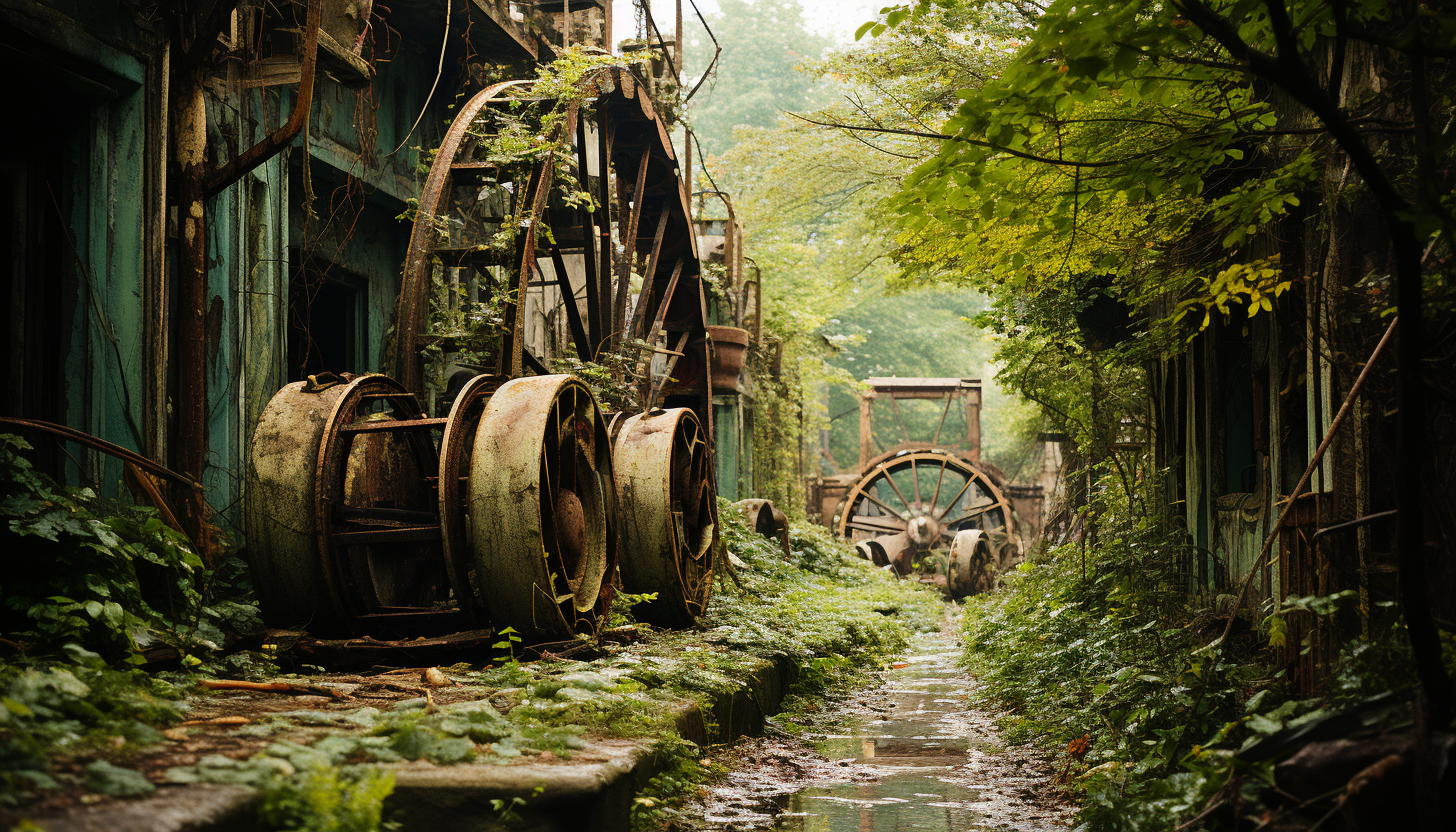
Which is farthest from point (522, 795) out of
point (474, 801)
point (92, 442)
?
point (92, 442)

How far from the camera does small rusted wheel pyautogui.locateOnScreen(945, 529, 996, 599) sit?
18.2 metres

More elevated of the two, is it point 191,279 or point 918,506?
point 191,279

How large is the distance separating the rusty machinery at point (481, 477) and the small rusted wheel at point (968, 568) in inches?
398

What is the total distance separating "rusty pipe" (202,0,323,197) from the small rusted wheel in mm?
14587

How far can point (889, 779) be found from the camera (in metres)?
4.94

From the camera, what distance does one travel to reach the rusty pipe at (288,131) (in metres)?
5.53

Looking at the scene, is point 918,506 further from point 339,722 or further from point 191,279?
point 339,722

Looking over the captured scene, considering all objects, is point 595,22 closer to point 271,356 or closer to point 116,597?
point 271,356

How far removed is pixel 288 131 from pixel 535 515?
2457 millimetres

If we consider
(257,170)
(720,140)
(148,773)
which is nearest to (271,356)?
(257,170)

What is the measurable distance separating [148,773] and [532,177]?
5933 mm

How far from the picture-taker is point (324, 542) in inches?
201

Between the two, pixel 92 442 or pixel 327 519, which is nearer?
pixel 92 442

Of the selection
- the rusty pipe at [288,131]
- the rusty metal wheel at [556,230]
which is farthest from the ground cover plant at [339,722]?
the rusty metal wheel at [556,230]
